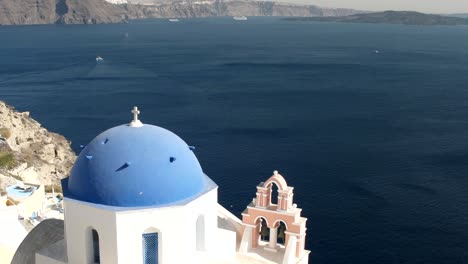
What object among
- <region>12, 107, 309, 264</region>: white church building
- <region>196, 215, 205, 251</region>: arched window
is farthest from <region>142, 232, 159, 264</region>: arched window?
<region>196, 215, 205, 251</region>: arched window

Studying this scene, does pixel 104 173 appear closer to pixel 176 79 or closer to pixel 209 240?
pixel 209 240

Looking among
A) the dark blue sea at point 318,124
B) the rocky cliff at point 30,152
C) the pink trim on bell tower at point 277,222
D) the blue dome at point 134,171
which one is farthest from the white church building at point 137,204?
the rocky cliff at point 30,152

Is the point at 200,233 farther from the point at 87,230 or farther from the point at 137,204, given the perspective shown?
the point at 87,230

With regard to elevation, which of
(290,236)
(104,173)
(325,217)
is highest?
(104,173)

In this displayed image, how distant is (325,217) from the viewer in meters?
54.0

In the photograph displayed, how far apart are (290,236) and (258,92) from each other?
308 feet

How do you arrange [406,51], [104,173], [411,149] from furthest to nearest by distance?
[406,51] → [411,149] → [104,173]

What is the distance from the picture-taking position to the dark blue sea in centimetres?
5250

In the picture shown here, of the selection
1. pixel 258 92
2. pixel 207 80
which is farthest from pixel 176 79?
pixel 258 92

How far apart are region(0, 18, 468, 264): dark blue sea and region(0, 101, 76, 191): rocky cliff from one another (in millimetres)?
7822

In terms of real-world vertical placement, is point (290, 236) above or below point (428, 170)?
above

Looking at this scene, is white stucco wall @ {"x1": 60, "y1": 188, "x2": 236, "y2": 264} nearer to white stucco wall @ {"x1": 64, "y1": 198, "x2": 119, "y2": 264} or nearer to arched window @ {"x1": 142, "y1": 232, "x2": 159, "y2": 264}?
white stucco wall @ {"x1": 64, "y1": 198, "x2": 119, "y2": 264}

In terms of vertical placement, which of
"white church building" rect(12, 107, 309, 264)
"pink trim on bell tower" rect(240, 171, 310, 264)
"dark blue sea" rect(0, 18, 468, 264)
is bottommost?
"dark blue sea" rect(0, 18, 468, 264)

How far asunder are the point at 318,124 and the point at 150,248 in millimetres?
72970
